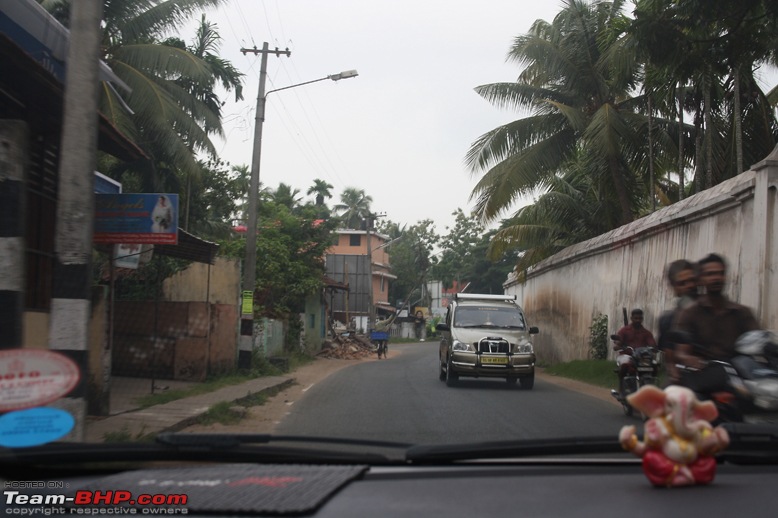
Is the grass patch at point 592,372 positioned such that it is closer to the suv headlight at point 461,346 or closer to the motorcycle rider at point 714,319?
the suv headlight at point 461,346

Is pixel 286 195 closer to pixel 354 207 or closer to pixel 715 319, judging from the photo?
pixel 354 207

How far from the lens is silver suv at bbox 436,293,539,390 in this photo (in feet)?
49.2

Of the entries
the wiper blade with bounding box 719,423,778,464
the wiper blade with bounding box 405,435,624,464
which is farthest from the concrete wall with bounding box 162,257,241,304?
the wiper blade with bounding box 719,423,778,464

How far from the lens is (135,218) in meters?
10.2

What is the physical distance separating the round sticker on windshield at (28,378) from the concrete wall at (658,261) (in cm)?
976

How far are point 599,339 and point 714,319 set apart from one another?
14.9m

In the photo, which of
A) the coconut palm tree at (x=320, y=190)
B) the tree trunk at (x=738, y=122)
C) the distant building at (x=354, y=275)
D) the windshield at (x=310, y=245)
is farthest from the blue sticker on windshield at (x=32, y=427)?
the coconut palm tree at (x=320, y=190)

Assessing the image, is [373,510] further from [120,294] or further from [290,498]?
[120,294]

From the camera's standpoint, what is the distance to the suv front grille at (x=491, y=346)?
1507 centimetres

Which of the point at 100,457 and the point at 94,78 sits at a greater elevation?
the point at 94,78

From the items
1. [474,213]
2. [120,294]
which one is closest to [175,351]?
[120,294]

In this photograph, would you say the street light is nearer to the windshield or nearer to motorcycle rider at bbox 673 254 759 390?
the windshield

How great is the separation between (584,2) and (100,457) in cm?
2073

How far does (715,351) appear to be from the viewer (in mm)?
4746
